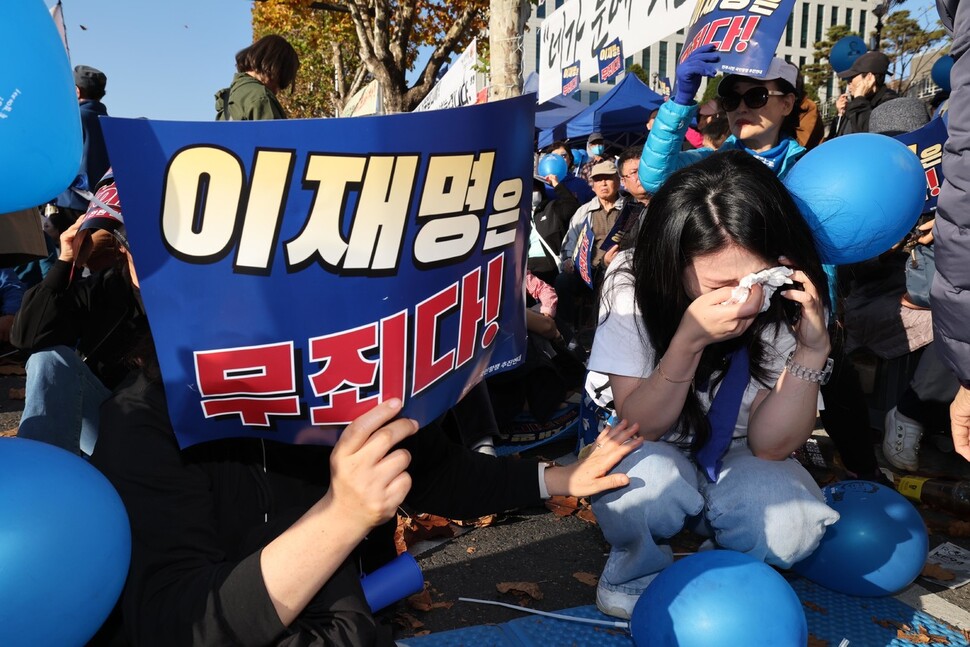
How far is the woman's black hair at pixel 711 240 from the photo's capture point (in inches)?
77.3

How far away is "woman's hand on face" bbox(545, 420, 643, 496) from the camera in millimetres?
1792

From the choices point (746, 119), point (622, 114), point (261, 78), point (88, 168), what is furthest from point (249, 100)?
point (622, 114)

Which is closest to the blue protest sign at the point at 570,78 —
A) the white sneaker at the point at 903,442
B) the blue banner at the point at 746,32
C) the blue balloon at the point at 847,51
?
the blue balloon at the point at 847,51

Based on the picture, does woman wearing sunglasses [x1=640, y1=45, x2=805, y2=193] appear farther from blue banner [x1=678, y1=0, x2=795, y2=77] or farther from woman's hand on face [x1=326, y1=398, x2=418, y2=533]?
woman's hand on face [x1=326, y1=398, x2=418, y2=533]

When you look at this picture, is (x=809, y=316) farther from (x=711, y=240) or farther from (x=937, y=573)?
(x=937, y=573)

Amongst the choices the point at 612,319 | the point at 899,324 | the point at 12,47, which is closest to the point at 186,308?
the point at 12,47

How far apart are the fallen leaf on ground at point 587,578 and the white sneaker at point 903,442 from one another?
1916 millimetres

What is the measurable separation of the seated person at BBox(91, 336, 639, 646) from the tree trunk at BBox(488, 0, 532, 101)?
534 cm

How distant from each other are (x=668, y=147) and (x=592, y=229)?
8.19 feet

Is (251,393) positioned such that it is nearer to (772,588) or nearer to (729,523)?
(772,588)

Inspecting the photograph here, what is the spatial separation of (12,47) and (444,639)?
1.89 metres

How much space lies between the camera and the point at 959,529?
287 cm

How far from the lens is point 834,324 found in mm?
2541

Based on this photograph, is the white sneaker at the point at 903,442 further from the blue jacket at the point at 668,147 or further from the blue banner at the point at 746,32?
the blue banner at the point at 746,32
